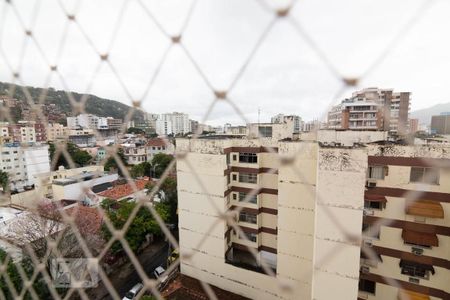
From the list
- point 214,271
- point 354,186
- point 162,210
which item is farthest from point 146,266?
point 354,186

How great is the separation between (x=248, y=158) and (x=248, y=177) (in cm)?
28

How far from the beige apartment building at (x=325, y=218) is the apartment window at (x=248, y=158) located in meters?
0.01

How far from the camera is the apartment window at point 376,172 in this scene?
2.74 meters

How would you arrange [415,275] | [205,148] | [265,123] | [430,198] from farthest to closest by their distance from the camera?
[265,123] → [205,148] → [415,275] → [430,198]

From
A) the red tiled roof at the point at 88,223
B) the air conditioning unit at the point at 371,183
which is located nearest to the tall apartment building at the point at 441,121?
the air conditioning unit at the point at 371,183

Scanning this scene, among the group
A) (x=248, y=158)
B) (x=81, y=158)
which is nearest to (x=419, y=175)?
(x=248, y=158)

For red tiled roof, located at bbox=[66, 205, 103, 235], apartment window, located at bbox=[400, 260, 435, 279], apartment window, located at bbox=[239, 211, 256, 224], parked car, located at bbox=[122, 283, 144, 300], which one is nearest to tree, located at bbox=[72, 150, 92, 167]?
red tiled roof, located at bbox=[66, 205, 103, 235]

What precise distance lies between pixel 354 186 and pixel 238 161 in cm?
185

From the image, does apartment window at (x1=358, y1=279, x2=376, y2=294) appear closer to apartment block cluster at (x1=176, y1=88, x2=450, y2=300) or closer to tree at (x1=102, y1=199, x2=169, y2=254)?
apartment block cluster at (x1=176, y1=88, x2=450, y2=300)

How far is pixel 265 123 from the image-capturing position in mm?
4102

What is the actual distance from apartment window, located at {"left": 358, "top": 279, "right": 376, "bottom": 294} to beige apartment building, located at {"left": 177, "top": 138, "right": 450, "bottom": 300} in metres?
0.01

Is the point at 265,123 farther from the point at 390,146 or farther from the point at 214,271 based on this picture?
the point at 214,271

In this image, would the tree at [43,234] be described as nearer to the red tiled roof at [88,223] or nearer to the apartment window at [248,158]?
the red tiled roof at [88,223]

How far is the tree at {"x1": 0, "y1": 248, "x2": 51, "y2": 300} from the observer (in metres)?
2.72
